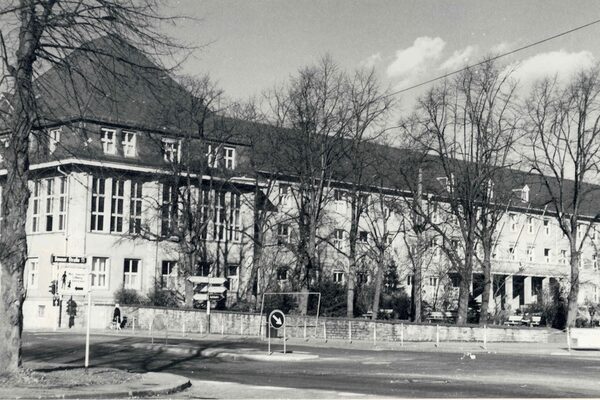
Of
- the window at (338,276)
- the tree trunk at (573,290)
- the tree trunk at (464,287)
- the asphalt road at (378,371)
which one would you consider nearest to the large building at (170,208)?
the window at (338,276)

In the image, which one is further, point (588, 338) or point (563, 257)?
point (563, 257)

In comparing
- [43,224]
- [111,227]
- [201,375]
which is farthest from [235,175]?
[201,375]

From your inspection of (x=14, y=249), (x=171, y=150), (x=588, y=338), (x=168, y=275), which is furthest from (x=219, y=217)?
(x=14, y=249)

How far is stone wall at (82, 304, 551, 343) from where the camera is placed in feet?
124

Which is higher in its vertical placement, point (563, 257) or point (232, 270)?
point (563, 257)

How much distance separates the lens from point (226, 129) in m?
51.1

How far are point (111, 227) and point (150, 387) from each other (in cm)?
3938

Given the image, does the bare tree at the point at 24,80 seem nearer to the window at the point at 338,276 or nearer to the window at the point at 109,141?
the window at the point at 109,141

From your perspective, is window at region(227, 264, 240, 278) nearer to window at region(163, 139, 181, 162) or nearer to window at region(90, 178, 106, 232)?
window at region(90, 178, 106, 232)

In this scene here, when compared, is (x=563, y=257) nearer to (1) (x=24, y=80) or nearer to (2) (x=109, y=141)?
(2) (x=109, y=141)

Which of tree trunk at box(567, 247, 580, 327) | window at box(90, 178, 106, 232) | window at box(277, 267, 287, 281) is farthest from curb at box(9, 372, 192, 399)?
window at box(277, 267, 287, 281)

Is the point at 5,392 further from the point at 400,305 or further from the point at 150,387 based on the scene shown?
the point at 400,305

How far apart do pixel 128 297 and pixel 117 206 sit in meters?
5.80

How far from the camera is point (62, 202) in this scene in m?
53.1
